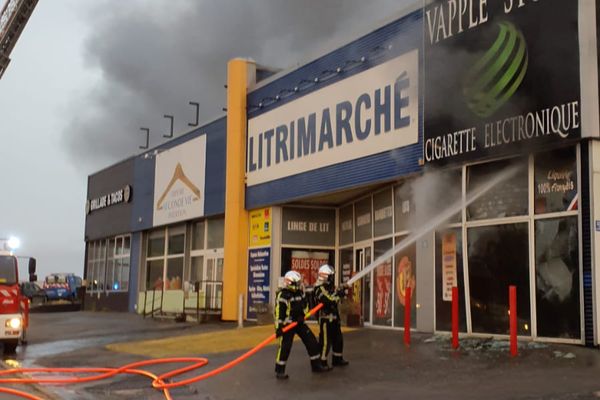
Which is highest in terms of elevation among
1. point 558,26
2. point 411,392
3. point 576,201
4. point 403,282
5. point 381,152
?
point 558,26

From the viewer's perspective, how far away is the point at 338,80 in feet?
60.7

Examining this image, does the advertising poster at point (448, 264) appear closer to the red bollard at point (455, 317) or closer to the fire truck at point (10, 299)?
the red bollard at point (455, 317)

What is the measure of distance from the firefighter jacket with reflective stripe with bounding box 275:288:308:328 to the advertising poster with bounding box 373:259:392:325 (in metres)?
6.65

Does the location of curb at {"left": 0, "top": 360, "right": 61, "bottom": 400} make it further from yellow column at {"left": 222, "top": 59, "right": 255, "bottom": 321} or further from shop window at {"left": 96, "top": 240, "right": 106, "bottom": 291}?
shop window at {"left": 96, "top": 240, "right": 106, "bottom": 291}

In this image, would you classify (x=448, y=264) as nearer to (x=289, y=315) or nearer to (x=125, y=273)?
(x=289, y=315)

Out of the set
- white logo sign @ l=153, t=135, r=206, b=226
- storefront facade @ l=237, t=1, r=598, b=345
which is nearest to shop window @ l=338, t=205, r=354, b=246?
storefront facade @ l=237, t=1, r=598, b=345

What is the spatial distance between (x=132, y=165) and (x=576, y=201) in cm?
2372

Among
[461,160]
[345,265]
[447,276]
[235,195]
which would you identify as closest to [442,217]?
[447,276]

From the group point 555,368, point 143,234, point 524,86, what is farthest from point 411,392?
point 143,234

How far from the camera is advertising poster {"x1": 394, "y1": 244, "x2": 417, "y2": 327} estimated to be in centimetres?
1600

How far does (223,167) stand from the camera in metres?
24.0

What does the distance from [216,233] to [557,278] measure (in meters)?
14.8

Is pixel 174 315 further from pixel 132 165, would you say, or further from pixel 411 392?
pixel 411 392

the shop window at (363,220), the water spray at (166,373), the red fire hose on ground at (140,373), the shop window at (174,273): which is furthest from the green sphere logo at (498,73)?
the shop window at (174,273)
